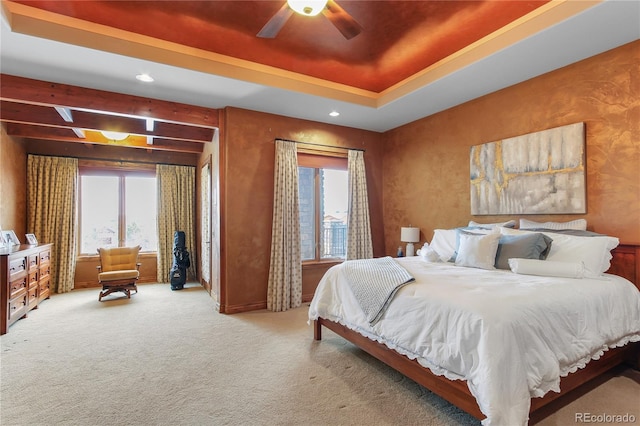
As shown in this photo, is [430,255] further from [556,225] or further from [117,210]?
[117,210]

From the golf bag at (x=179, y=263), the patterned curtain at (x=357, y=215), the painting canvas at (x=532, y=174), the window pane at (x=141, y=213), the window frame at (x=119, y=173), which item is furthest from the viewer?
the window pane at (x=141, y=213)

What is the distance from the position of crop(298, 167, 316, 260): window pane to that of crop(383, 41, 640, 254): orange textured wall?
Result: 4.75 ft

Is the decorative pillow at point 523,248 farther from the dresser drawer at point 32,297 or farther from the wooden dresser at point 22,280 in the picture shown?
the dresser drawer at point 32,297

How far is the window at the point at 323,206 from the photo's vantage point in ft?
16.2

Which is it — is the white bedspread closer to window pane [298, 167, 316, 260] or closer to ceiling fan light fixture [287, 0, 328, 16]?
ceiling fan light fixture [287, 0, 328, 16]

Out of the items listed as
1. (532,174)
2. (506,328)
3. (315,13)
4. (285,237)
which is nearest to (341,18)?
(315,13)

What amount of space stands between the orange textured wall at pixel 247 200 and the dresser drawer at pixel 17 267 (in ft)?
7.60

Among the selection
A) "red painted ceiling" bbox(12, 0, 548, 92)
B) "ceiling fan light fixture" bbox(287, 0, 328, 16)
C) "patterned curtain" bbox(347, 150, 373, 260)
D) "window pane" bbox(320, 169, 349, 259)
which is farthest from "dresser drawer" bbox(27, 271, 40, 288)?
"ceiling fan light fixture" bbox(287, 0, 328, 16)

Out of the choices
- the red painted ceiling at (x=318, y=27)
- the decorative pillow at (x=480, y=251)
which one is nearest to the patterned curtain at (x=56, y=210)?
the red painted ceiling at (x=318, y=27)

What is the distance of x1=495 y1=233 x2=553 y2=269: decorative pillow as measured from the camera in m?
2.75

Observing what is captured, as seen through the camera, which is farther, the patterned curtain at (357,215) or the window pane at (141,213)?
the window pane at (141,213)

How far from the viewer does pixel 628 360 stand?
8.59ft

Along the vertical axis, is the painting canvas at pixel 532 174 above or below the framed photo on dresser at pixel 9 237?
above

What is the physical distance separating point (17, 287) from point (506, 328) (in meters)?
5.11
